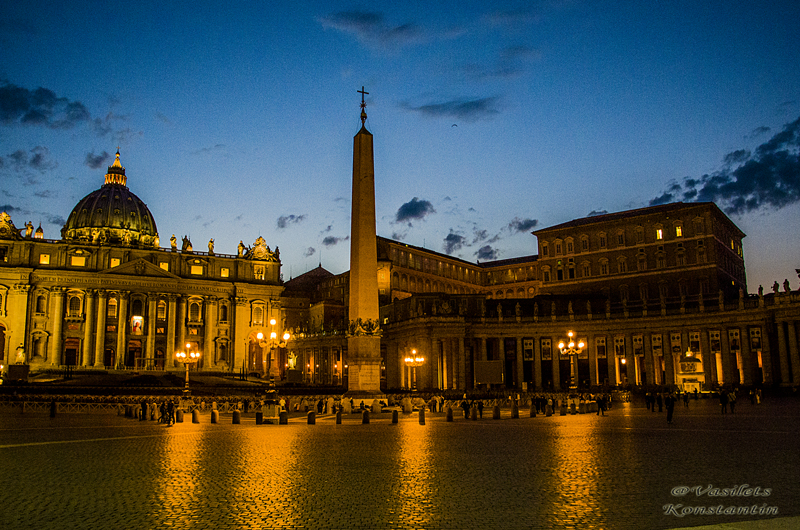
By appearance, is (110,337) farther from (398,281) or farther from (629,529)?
(629,529)

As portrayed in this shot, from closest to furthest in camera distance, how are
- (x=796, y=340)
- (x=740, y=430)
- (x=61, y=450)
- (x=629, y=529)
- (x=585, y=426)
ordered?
1. (x=629, y=529)
2. (x=61, y=450)
3. (x=740, y=430)
4. (x=585, y=426)
5. (x=796, y=340)

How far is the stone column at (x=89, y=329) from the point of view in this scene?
9216cm

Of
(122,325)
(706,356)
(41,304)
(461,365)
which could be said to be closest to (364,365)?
(461,365)

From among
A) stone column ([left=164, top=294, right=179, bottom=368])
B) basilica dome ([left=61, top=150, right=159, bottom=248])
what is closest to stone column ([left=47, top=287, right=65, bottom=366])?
stone column ([left=164, top=294, right=179, bottom=368])

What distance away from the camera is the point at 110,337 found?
95.2 metres

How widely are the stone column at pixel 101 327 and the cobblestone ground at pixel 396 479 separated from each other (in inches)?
2888

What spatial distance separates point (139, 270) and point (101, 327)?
9287 millimetres

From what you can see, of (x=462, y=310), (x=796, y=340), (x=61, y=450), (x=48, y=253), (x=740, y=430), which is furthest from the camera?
(x=48, y=253)

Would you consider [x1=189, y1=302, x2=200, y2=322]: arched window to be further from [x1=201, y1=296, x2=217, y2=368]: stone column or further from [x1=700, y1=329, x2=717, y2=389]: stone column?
[x1=700, y1=329, x2=717, y2=389]: stone column

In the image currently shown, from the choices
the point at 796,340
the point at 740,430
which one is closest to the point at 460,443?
the point at 740,430

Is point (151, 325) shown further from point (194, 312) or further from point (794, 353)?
point (794, 353)

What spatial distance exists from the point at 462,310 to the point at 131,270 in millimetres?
49278

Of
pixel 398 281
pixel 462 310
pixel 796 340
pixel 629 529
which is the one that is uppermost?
pixel 398 281

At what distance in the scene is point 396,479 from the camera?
1383 centimetres
